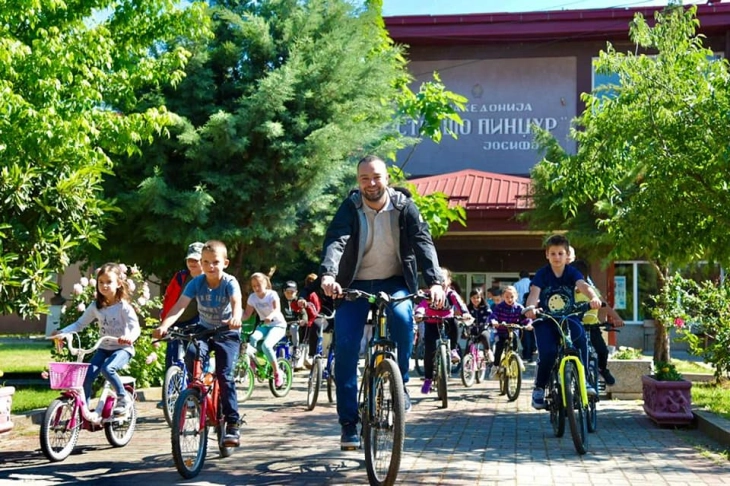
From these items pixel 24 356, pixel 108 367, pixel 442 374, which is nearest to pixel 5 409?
pixel 108 367

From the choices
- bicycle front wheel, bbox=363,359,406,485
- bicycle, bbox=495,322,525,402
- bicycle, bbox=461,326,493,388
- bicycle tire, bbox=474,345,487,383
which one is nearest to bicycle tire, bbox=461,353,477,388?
bicycle, bbox=461,326,493,388

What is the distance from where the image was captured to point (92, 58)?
11.6 metres

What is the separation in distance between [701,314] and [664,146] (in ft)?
11.1

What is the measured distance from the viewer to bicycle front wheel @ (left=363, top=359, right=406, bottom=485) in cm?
541

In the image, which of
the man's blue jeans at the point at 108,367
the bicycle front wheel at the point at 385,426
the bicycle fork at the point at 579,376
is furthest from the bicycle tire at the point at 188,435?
the bicycle fork at the point at 579,376

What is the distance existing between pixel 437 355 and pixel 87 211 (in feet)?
14.9

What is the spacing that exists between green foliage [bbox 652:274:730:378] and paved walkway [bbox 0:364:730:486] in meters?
1.31

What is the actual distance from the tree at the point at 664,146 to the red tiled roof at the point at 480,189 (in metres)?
13.3

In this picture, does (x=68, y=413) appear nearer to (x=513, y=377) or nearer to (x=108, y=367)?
(x=108, y=367)

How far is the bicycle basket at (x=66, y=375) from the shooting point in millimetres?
7219

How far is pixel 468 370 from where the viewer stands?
47.1 ft

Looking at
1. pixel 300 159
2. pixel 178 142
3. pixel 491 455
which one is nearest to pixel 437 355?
pixel 491 455

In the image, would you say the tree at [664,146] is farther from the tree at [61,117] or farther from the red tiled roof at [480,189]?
the red tiled roof at [480,189]

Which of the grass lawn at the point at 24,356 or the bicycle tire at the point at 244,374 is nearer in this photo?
the bicycle tire at the point at 244,374
